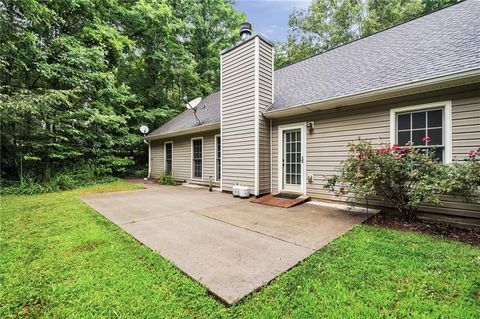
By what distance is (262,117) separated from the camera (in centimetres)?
660

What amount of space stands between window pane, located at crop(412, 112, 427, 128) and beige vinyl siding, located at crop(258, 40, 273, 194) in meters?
3.47

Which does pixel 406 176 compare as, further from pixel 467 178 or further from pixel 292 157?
pixel 292 157

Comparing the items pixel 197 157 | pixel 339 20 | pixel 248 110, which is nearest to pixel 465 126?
pixel 248 110

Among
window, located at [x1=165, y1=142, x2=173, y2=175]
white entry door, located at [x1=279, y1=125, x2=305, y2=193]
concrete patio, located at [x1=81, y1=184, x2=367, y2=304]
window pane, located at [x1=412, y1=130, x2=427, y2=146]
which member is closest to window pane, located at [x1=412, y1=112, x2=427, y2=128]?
window pane, located at [x1=412, y1=130, x2=427, y2=146]

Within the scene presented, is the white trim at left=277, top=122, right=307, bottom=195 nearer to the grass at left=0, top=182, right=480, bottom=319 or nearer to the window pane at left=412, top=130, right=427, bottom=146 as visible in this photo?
the window pane at left=412, top=130, right=427, bottom=146

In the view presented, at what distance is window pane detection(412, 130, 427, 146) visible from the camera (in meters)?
4.34

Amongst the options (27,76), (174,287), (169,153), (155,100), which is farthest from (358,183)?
(155,100)

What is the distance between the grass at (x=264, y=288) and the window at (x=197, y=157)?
6.39 meters

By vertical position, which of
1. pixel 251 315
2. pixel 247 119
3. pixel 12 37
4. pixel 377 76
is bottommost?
pixel 251 315

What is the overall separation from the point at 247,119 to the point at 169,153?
6525mm

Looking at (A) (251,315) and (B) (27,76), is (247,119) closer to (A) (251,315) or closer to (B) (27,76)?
(A) (251,315)

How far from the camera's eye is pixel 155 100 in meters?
15.5

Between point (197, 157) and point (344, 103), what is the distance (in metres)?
6.41

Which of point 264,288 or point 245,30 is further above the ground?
point 245,30
